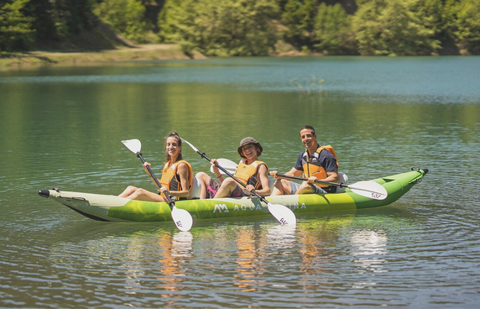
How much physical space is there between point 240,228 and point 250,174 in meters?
1.00

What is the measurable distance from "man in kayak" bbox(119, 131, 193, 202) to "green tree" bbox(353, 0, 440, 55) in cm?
8639

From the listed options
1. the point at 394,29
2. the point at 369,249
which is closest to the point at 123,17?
the point at 394,29

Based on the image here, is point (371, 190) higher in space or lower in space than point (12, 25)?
lower

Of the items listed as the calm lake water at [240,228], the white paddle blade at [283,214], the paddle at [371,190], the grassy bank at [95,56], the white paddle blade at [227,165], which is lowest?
the calm lake water at [240,228]

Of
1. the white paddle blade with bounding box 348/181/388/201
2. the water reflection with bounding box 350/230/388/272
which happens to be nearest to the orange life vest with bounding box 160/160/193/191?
the water reflection with bounding box 350/230/388/272

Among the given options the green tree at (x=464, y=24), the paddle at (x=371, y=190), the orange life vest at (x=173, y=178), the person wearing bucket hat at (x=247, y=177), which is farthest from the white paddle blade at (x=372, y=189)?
the green tree at (x=464, y=24)

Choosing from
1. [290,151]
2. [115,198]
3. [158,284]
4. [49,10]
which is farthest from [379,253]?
[49,10]

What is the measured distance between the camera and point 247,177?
11688mm

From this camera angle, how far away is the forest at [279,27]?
8937cm

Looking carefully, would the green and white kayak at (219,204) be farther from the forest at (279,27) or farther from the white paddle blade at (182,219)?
the forest at (279,27)

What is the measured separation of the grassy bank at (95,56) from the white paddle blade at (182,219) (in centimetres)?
5321

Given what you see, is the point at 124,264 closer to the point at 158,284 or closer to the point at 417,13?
the point at 158,284

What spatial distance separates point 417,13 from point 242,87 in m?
59.9

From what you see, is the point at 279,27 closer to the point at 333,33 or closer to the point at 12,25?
the point at 333,33
